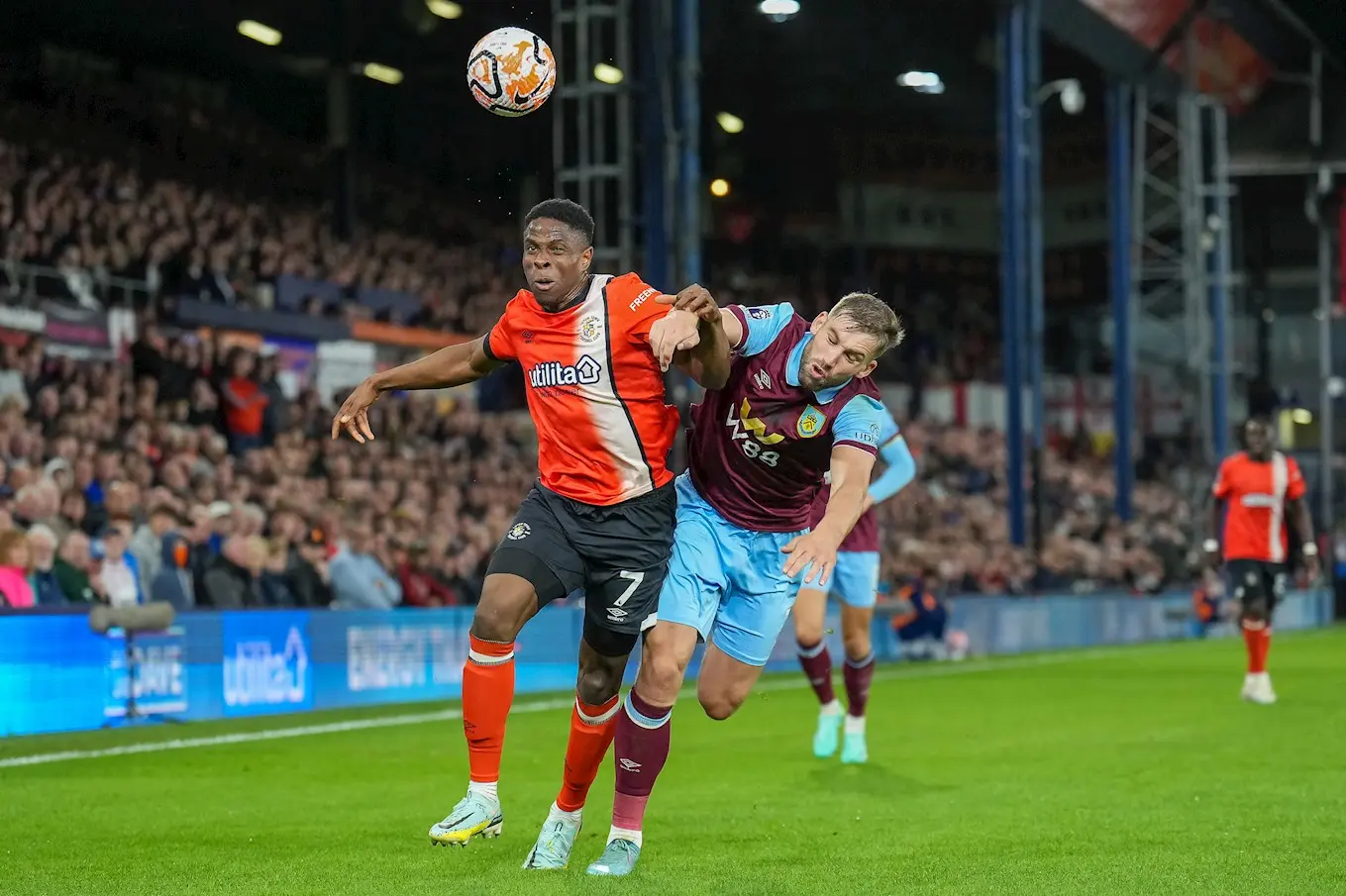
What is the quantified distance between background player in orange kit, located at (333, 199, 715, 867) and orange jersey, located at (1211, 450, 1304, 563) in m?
10.1

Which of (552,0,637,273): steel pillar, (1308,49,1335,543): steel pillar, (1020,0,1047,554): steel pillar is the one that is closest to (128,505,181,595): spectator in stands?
(552,0,637,273): steel pillar

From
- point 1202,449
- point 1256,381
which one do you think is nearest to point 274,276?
point 1202,449

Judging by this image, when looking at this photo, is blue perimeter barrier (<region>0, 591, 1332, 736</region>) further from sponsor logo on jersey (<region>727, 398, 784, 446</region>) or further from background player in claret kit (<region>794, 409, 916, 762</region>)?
sponsor logo on jersey (<region>727, 398, 784, 446</region>)

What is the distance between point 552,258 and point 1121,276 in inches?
1307

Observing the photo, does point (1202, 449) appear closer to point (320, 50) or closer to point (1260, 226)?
point (320, 50)

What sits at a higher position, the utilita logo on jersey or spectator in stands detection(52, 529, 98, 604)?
the utilita logo on jersey

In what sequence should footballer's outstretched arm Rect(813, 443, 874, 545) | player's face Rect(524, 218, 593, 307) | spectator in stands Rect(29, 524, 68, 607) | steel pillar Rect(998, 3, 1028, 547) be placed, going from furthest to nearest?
steel pillar Rect(998, 3, 1028, 547), spectator in stands Rect(29, 524, 68, 607), player's face Rect(524, 218, 593, 307), footballer's outstretched arm Rect(813, 443, 874, 545)

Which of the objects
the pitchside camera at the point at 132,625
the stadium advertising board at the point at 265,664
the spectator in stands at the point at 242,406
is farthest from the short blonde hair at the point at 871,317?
the spectator in stands at the point at 242,406

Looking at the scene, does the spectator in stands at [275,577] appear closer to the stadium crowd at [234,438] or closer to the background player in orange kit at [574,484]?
the stadium crowd at [234,438]

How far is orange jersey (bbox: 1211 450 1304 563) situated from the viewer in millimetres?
16453

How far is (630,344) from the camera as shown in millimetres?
7449

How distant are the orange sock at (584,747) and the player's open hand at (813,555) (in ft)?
4.37

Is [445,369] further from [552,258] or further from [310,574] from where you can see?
[310,574]

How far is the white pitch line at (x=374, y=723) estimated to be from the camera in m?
12.1
